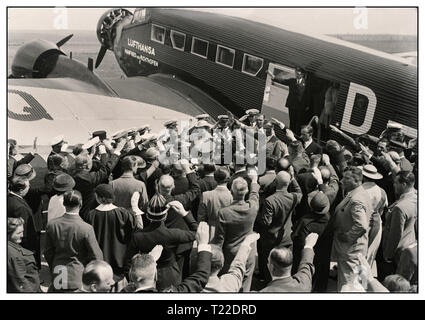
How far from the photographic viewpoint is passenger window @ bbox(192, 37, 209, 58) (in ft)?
26.2

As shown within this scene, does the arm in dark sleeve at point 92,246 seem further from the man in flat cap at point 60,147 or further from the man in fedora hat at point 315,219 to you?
the man in fedora hat at point 315,219

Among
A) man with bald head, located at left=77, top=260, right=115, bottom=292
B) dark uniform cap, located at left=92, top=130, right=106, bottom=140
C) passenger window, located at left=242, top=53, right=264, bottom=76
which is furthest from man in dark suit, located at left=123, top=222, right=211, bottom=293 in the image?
passenger window, located at left=242, top=53, right=264, bottom=76

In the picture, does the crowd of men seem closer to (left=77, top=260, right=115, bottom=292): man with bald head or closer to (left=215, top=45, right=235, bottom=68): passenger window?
(left=77, top=260, right=115, bottom=292): man with bald head

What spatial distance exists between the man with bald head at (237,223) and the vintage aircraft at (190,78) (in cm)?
A: 196

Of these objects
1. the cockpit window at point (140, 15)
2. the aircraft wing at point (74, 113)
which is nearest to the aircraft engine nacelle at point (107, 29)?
the cockpit window at point (140, 15)

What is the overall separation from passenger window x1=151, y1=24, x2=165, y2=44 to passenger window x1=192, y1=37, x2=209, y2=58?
572 millimetres

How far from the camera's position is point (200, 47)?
8.03 meters

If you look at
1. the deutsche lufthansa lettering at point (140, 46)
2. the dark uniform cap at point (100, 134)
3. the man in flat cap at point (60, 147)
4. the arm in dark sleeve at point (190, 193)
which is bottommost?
the arm in dark sleeve at point (190, 193)

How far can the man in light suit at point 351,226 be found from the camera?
578 cm

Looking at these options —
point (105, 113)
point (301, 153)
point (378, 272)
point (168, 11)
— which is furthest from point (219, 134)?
point (378, 272)

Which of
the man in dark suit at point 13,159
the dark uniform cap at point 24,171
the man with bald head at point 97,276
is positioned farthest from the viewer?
the man in dark suit at point 13,159

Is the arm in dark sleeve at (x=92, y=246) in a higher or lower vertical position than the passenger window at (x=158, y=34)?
lower

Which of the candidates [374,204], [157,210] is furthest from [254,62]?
[157,210]
